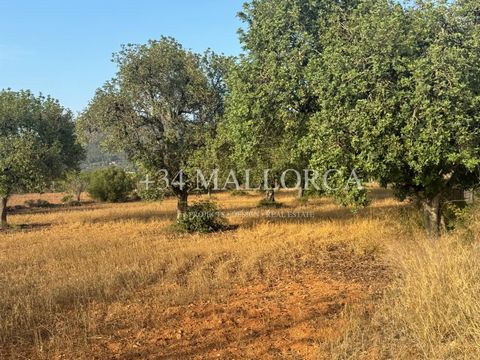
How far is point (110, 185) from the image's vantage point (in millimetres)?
43125

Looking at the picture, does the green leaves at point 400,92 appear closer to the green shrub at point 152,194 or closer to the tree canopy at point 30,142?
the green shrub at point 152,194

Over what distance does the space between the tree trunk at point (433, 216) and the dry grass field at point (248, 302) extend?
62 cm

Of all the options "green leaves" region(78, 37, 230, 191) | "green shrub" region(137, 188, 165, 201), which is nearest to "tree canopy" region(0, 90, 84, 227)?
"green leaves" region(78, 37, 230, 191)

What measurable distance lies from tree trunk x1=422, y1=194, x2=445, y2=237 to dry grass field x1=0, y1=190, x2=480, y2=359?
2.04 ft

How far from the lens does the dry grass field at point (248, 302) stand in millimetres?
5074

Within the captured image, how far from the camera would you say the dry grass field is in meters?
5.07

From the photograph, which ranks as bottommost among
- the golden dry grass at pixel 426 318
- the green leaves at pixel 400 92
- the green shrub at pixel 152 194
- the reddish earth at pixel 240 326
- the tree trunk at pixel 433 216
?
the reddish earth at pixel 240 326

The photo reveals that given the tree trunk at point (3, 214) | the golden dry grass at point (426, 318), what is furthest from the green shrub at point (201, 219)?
the golden dry grass at point (426, 318)

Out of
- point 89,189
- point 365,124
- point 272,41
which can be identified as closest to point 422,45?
point 365,124

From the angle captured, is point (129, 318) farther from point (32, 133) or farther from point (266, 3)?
point (32, 133)

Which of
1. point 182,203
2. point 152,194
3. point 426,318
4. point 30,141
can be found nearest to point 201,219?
point 182,203

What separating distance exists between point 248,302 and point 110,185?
3855 cm

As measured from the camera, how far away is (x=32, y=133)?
21578 mm

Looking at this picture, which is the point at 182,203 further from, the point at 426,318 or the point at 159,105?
the point at 426,318
